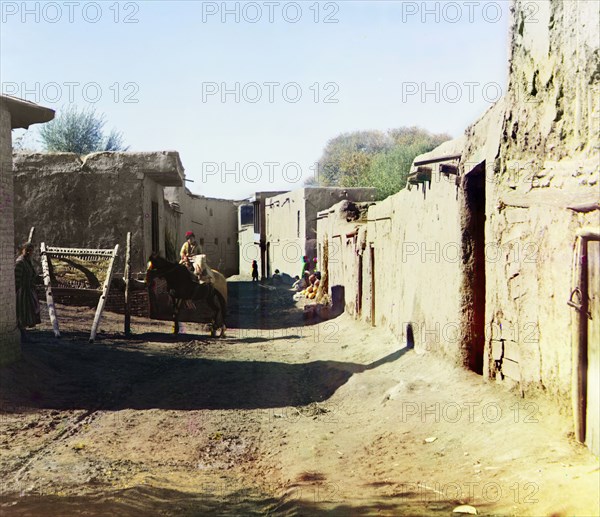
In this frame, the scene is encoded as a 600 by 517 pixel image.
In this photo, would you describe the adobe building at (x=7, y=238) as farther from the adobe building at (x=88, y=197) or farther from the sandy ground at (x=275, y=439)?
the adobe building at (x=88, y=197)

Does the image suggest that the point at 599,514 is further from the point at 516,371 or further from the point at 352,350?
the point at 352,350

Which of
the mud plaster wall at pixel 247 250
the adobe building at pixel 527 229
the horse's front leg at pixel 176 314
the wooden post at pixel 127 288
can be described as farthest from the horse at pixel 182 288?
the mud plaster wall at pixel 247 250

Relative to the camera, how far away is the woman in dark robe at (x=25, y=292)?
1061cm

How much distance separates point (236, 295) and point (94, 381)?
16.9 meters

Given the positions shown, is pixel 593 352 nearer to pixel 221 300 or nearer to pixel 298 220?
pixel 221 300

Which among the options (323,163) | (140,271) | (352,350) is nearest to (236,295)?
(140,271)

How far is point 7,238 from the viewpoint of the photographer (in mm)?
9070

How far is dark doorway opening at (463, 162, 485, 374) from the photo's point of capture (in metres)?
7.70

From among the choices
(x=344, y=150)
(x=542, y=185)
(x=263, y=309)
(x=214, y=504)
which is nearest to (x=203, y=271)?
(x=263, y=309)

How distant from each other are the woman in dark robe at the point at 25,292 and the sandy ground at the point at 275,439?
0.47 metres

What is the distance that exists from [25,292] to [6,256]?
1.75 metres

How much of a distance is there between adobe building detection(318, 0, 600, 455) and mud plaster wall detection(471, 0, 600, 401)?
0.6 inches

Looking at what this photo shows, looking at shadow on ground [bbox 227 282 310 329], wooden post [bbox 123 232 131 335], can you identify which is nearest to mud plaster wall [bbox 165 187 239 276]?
shadow on ground [bbox 227 282 310 329]

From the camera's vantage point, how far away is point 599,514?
4094 mm
